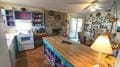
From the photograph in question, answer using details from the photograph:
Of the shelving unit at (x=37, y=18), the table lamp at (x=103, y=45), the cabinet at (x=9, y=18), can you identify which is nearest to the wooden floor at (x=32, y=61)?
the cabinet at (x=9, y=18)

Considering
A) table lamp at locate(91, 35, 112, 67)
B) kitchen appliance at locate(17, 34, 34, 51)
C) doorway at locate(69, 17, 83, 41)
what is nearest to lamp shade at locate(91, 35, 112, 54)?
table lamp at locate(91, 35, 112, 67)

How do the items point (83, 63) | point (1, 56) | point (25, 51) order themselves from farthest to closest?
point (25, 51) → point (83, 63) → point (1, 56)

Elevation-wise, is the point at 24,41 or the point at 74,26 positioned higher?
the point at 74,26

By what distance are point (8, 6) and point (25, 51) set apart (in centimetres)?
238

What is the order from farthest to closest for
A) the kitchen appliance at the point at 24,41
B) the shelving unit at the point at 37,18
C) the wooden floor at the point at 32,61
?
the shelving unit at the point at 37,18 → the kitchen appliance at the point at 24,41 → the wooden floor at the point at 32,61

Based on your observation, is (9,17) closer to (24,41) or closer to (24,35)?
(24,35)

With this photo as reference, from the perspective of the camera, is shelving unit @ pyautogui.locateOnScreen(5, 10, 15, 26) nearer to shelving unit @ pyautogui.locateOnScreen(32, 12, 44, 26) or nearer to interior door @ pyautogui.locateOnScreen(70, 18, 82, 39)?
shelving unit @ pyautogui.locateOnScreen(32, 12, 44, 26)

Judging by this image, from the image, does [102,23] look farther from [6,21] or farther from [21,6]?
[6,21]

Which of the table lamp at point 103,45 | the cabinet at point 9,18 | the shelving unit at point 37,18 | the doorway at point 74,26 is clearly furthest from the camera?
the doorway at point 74,26

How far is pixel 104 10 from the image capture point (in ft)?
19.0

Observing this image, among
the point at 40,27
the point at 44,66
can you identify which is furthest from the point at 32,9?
the point at 44,66

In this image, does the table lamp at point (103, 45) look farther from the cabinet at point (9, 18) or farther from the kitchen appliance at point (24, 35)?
the cabinet at point (9, 18)

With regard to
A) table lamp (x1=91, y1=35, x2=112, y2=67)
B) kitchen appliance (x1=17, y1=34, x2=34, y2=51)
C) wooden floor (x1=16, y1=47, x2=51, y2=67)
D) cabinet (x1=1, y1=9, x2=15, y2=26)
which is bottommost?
wooden floor (x1=16, y1=47, x2=51, y2=67)

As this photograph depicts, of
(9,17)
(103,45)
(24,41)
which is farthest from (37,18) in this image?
(103,45)
